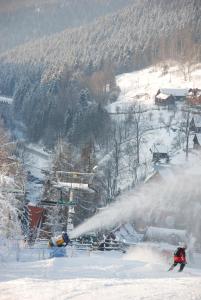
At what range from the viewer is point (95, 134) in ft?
352

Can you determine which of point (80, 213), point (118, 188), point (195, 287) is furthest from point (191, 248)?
point (195, 287)

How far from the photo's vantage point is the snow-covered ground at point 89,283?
16.4m

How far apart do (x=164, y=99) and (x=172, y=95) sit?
2359 millimetres

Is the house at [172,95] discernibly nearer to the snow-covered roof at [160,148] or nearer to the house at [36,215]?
the snow-covered roof at [160,148]

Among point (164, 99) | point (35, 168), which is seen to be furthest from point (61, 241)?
point (164, 99)

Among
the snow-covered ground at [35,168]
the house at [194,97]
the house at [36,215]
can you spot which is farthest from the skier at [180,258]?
the house at [194,97]

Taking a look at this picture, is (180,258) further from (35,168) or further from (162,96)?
(162,96)

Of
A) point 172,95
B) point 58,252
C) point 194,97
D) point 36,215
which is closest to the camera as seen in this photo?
point 58,252

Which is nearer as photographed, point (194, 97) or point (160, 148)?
point (160, 148)

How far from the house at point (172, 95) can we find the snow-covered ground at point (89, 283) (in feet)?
323

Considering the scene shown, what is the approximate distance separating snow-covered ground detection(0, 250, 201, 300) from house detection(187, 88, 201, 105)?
317 feet

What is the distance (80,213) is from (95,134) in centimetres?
5697

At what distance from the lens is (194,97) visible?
120m

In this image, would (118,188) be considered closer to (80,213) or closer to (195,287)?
(80,213)
